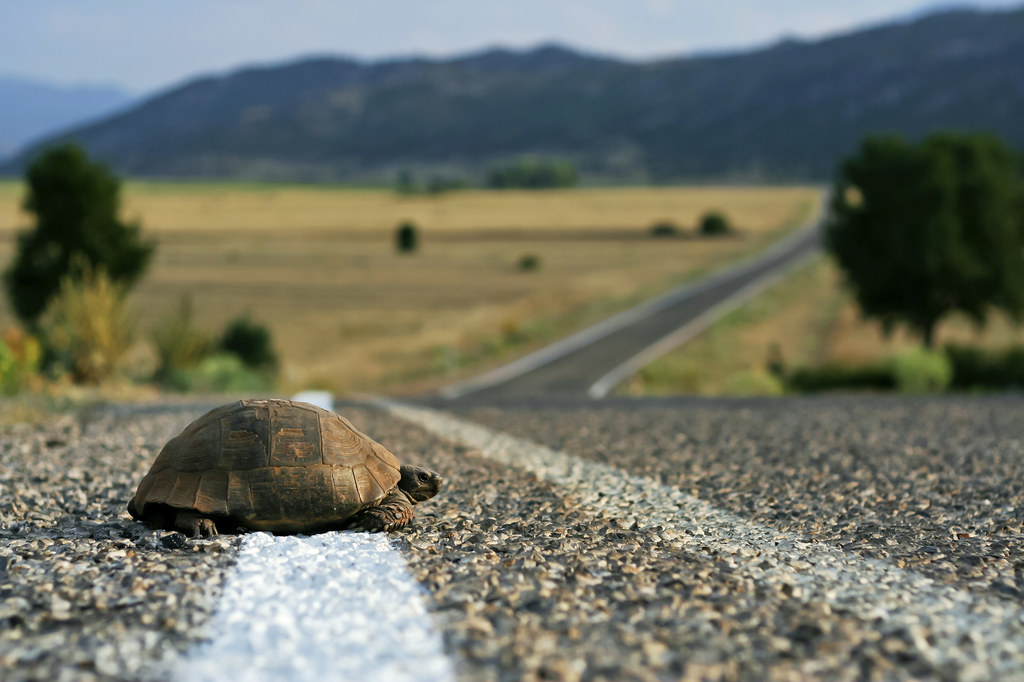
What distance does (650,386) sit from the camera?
105 ft

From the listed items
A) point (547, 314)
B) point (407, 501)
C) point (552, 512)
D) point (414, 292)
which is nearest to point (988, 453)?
Answer: point (552, 512)

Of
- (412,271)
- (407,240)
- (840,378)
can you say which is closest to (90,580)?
(840,378)

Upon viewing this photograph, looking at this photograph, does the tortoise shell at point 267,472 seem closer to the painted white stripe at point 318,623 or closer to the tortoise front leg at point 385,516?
the tortoise front leg at point 385,516

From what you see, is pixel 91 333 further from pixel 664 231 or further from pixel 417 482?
pixel 664 231

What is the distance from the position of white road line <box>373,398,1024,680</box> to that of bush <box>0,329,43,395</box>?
414 inches

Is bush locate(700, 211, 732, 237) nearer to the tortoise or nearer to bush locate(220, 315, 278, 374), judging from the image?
bush locate(220, 315, 278, 374)

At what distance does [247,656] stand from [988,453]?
9564 millimetres

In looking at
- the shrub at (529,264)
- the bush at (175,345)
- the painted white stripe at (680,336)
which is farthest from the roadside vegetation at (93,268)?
the shrub at (529,264)

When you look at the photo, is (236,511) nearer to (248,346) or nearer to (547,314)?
(248,346)

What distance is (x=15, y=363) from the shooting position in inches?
607

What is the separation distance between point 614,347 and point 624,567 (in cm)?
3460

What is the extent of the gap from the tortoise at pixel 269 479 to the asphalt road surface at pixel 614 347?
16934 millimetres

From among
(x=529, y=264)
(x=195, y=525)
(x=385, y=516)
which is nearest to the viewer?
(x=195, y=525)

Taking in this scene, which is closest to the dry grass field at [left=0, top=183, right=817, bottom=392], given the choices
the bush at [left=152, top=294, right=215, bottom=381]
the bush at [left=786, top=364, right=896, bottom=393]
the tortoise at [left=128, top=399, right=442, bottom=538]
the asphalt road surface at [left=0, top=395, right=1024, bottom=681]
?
the bush at [left=152, top=294, right=215, bottom=381]
